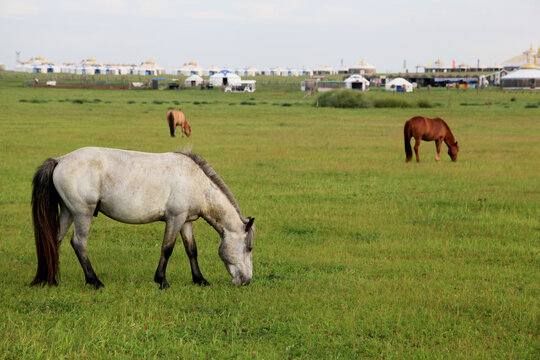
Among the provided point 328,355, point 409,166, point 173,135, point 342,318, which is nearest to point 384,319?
point 342,318

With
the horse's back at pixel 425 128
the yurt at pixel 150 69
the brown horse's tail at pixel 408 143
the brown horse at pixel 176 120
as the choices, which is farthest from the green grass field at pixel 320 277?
the yurt at pixel 150 69

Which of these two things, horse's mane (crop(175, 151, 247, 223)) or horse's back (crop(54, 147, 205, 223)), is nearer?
horse's back (crop(54, 147, 205, 223))

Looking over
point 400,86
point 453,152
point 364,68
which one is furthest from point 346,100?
point 364,68

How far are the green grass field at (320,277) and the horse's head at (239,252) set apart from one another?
248mm

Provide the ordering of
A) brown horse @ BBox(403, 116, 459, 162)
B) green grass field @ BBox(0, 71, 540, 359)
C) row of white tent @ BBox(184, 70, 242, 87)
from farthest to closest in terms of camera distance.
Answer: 1. row of white tent @ BBox(184, 70, 242, 87)
2. brown horse @ BBox(403, 116, 459, 162)
3. green grass field @ BBox(0, 71, 540, 359)

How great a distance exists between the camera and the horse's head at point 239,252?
8188mm

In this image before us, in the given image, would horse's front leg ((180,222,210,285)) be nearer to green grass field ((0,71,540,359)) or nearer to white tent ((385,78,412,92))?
green grass field ((0,71,540,359))

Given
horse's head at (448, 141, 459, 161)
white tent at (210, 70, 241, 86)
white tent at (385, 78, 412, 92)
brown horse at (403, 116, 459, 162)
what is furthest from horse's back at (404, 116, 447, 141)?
white tent at (210, 70, 241, 86)

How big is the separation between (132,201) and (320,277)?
2.90m

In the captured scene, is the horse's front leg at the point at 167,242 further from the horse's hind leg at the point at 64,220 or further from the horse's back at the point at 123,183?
the horse's hind leg at the point at 64,220

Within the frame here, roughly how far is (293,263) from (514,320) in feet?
11.3

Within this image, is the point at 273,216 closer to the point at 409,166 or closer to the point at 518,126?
the point at 409,166

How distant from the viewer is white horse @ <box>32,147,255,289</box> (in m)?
7.82

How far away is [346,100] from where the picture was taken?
2266 inches
